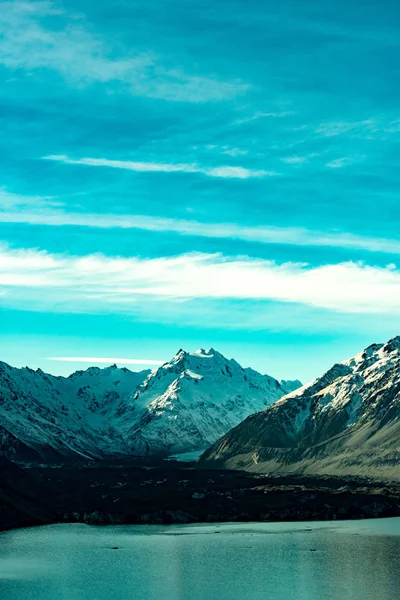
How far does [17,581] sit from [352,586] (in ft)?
197

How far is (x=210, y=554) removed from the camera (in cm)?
17775

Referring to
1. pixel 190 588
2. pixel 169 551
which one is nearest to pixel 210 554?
pixel 169 551

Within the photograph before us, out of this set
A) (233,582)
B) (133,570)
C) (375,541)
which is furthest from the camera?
(375,541)

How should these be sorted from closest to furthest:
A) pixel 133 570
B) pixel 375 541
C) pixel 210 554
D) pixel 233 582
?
pixel 233 582, pixel 133 570, pixel 210 554, pixel 375 541

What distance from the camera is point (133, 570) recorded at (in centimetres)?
15900

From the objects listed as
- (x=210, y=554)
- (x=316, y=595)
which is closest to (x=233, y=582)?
(x=316, y=595)

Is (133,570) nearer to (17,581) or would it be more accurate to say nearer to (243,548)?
(17,581)

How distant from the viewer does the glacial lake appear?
137 metres

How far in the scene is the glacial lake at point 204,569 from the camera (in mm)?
136625

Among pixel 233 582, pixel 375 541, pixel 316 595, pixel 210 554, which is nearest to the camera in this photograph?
pixel 316 595

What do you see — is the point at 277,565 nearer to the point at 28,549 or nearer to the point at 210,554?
the point at 210,554

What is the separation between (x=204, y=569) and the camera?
160 metres

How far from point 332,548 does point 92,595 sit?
65.5 metres

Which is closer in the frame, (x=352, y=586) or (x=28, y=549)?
(x=352, y=586)
